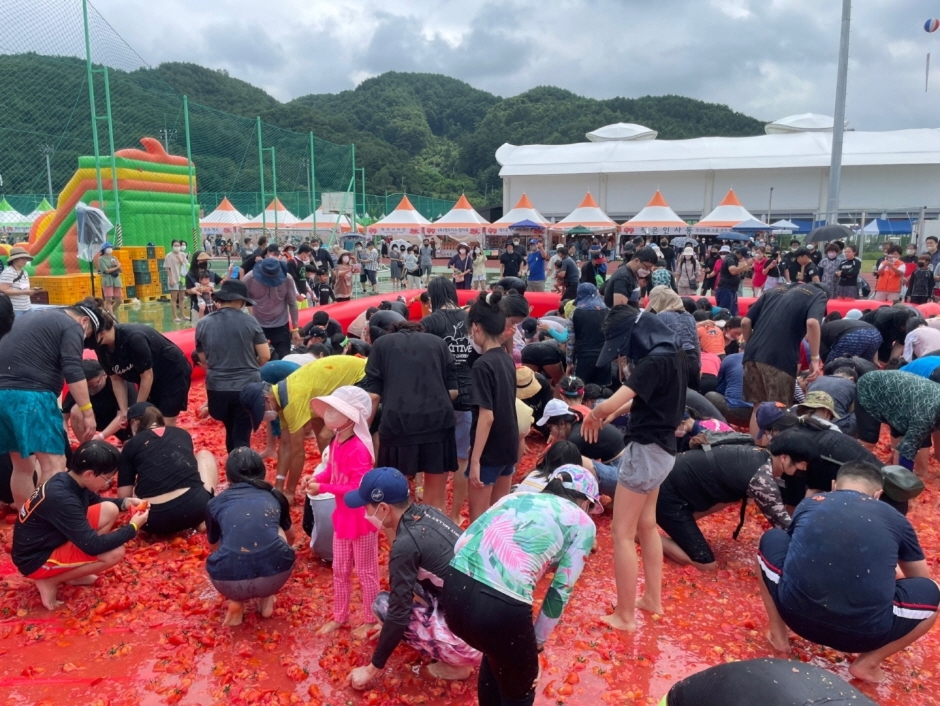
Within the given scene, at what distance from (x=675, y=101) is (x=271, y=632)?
322ft

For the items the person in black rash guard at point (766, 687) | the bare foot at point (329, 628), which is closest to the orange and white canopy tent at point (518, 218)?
the bare foot at point (329, 628)

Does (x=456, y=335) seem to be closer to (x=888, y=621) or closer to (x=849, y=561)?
(x=849, y=561)

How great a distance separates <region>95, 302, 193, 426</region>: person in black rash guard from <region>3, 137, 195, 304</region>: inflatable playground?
37.9 feet

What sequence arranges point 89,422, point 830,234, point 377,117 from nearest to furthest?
point 89,422, point 830,234, point 377,117

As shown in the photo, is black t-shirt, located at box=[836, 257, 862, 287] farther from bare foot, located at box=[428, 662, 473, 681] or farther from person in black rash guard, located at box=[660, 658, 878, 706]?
person in black rash guard, located at box=[660, 658, 878, 706]

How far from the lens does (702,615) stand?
4121 millimetres

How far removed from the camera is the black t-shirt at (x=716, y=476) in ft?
14.7

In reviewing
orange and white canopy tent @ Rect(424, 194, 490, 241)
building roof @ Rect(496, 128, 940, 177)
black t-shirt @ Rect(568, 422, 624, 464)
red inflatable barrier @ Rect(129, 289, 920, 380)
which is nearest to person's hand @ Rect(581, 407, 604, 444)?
black t-shirt @ Rect(568, 422, 624, 464)

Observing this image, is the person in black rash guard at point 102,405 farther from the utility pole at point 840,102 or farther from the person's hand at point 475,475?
the utility pole at point 840,102

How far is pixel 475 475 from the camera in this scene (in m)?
4.39

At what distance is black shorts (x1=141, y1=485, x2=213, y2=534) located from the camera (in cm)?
477

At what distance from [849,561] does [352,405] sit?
260 cm

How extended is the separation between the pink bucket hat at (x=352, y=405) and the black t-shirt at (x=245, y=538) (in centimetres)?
69

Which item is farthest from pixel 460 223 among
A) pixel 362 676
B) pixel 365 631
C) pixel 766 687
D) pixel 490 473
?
pixel 766 687
